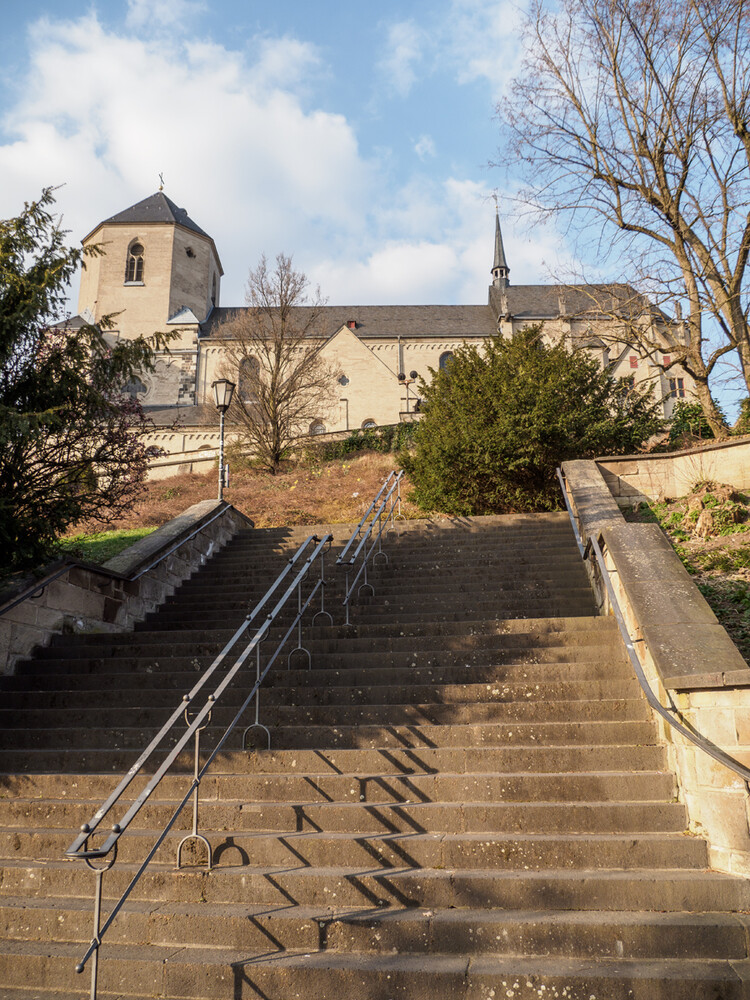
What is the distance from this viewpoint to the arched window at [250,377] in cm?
2712

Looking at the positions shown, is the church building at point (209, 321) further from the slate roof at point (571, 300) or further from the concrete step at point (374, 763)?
the concrete step at point (374, 763)

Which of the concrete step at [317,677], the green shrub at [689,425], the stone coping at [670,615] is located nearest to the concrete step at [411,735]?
the concrete step at [317,677]

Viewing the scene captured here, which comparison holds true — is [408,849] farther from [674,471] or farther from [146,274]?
[146,274]

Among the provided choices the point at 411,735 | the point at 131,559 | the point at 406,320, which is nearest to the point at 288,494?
the point at 131,559

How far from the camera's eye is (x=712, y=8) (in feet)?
41.7

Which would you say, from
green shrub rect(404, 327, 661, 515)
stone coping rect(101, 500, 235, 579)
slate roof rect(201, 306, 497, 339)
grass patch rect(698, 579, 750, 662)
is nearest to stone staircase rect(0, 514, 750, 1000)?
grass patch rect(698, 579, 750, 662)

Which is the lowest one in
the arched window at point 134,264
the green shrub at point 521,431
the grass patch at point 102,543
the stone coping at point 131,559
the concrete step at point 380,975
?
the concrete step at point 380,975

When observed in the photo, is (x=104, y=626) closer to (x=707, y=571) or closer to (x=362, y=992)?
(x=362, y=992)

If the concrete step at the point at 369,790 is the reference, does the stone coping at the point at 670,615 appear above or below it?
above

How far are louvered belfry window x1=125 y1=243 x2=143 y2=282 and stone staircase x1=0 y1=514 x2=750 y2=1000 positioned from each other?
43830 millimetres

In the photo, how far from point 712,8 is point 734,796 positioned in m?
14.2

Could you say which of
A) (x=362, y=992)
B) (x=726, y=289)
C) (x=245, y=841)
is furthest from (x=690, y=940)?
(x=726, y=289)

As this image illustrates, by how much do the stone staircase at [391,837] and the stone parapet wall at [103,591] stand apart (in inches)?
16.0

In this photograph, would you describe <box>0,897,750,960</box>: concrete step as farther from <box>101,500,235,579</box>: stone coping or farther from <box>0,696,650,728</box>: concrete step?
<box>101,500,235,579</box>: stone coping
